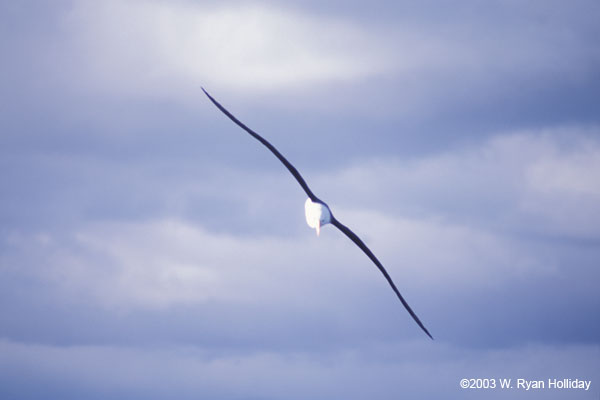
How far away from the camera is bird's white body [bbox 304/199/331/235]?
22734mm

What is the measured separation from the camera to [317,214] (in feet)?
74.5

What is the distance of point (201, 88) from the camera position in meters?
19.5

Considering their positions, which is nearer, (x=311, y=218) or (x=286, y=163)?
(x=286, y=163)

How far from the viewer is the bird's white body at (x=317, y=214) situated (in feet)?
74.6

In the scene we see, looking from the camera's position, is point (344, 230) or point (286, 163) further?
→ point (344, 230)

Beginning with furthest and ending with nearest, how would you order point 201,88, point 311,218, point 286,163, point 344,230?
point 344,230 < point 311,218 < point 286,163 < point 201,88

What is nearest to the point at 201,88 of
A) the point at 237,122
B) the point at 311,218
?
the point at 237,122

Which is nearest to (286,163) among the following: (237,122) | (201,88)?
(237,122)

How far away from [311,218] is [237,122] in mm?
4344

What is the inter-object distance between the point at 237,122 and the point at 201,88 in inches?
58.6

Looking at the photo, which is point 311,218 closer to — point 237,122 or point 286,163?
point 286,163

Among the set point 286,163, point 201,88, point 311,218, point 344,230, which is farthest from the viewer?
point 344,230

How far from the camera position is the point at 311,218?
23.2m

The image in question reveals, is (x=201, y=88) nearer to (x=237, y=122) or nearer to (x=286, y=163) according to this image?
(x=237, y=122)
